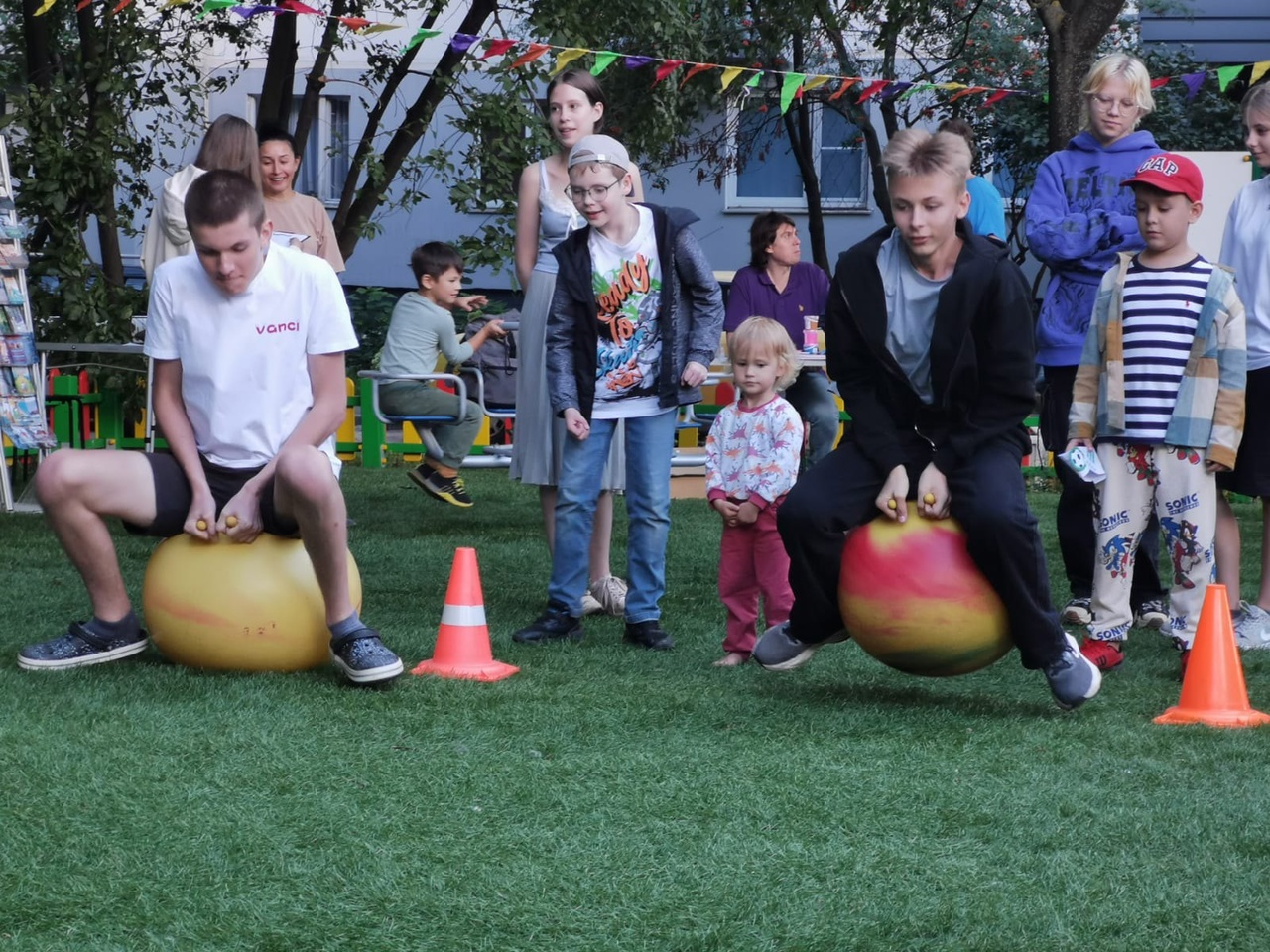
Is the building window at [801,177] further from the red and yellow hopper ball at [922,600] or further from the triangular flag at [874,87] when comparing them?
the red and yellow hopper ball at [922,600]

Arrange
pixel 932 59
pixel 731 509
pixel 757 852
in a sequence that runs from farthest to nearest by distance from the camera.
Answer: pixel 932 59
pixel 731 509
pixel 757 852

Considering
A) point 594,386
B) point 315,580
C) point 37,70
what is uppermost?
point 37,70

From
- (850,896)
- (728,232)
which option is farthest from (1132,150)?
(728,232)

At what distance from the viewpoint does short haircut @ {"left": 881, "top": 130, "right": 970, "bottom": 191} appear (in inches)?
181

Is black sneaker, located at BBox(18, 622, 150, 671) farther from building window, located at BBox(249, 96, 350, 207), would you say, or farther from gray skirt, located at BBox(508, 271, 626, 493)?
building window, located at BBox(249, 96, 350, 207)

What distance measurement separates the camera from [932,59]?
72.5 feet

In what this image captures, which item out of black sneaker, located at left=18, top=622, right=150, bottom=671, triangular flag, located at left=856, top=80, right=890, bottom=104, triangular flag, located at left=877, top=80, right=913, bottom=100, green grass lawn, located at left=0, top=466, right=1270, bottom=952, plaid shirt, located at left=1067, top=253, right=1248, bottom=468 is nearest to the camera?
green grass lawn, located at left=0, top=466, right=1270, bottom=952

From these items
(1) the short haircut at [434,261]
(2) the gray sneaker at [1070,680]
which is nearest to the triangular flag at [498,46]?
(1) the short haircut at [434,261]

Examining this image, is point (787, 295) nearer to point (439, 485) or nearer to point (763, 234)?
point (763, 234)

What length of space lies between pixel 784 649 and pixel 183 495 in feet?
6.21

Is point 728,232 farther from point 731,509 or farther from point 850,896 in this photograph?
point 850,896

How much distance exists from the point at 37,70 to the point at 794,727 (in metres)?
10.0

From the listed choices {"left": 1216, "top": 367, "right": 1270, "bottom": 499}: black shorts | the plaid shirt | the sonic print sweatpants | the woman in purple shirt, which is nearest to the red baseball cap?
the plaid shirt

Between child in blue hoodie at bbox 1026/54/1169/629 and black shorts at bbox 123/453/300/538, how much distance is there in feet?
9.34
